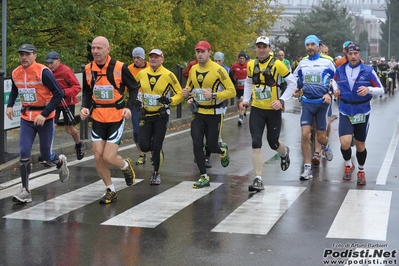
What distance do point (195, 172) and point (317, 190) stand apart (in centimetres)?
231

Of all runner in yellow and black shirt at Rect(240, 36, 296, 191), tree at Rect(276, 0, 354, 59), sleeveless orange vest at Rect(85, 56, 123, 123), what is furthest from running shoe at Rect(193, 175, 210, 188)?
tree at Rect(276, 0, 354, 59)

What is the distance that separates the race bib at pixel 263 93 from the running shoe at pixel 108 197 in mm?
2355

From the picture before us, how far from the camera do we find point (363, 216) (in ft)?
29.7

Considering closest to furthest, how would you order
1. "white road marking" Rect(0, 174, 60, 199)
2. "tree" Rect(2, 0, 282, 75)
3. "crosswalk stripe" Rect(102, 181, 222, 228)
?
"crosswalk stripe" Rect(102, 181, 222, 228) → "white road marking" Rect(0, 174, 60, 199) → "tree" Rect(2, 0, 282, 75)

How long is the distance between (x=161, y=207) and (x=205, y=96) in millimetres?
1891

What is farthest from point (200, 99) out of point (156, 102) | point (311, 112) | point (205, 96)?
point (311, 112)

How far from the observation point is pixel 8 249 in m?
7.64

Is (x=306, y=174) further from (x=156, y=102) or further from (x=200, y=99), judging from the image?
(x=156, y=102)

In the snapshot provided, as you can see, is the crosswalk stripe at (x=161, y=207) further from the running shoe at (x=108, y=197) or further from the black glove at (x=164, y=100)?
the black glove at (x=164, y=100)

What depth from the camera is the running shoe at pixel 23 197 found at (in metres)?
9.91

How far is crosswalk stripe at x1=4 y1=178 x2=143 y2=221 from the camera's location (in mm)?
9234

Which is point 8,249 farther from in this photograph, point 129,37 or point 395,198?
point 129,37

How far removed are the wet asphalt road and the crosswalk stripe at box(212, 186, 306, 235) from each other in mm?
11

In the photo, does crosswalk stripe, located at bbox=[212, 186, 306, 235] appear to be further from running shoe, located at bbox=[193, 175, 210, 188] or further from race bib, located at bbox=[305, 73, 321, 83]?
race bib, located at bbox=[305, 73, 321, 83]
